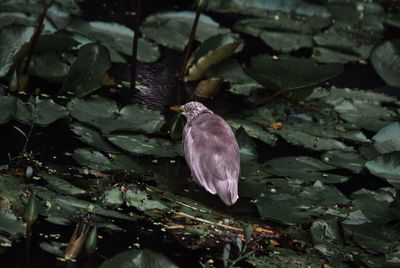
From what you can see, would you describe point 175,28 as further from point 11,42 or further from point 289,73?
point 11,42

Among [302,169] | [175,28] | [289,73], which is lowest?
[175,28]

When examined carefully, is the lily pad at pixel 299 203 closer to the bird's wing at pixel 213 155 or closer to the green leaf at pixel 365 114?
the bird's wing at pixel 213 155

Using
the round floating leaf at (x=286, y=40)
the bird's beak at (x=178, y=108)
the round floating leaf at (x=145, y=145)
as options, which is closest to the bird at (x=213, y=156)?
the round floating leaf at (x=145, y=145)

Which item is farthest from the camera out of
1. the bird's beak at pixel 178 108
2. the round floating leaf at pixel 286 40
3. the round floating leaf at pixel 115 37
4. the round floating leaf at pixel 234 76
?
the round floating leaf at pixel 286 40

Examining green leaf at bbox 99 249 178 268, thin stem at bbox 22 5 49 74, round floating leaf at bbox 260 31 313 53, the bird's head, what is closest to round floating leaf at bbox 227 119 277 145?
the bird's head

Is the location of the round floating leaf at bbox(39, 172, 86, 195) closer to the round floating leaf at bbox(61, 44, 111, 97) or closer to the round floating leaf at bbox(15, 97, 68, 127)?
the round floating leaf at bbox(15, 97, 68, 127)

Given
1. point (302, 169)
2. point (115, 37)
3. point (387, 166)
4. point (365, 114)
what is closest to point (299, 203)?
point (302, 169)
